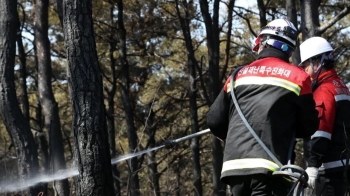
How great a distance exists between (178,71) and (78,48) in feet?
51.0

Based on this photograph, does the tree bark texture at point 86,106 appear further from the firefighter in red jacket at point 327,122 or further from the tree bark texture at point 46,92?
the tree bark texture at point 46,92

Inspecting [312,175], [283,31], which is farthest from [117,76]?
[283,31]

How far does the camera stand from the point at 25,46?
23.0m

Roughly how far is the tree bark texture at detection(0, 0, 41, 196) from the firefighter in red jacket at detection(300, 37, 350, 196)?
6.81m

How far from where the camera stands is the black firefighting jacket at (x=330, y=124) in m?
6.52

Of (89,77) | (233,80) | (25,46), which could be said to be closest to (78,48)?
(89,77)

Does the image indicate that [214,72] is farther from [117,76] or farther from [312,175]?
[312,175]

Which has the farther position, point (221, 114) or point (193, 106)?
point (193, 106)

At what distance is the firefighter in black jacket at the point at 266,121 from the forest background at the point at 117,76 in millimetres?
1956

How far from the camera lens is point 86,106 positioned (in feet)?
23.2

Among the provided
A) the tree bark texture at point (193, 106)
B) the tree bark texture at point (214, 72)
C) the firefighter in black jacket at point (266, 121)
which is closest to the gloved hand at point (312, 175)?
the firefighter in black jacket at point (266, 121)

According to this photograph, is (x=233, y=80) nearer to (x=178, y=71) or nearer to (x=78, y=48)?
(x=78, y=48)

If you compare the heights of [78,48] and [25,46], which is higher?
[25,46]

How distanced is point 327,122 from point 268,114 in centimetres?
182
